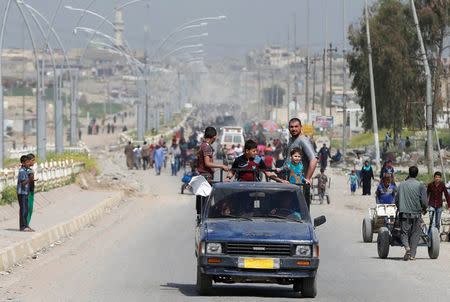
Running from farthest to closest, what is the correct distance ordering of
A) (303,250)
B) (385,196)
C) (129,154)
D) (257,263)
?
(129,154), (385,196), (303,250), (257,263)

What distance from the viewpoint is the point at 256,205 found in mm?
11555

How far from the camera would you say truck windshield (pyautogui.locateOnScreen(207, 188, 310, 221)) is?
1152 cm

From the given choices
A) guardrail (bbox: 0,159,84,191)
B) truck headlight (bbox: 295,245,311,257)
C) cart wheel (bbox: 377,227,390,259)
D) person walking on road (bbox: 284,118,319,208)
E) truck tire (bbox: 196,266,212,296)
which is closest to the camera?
truck headlight (bbox: 295,245,311,257)

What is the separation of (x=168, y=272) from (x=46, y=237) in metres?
5.62

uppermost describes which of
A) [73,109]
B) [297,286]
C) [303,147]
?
[73,109]

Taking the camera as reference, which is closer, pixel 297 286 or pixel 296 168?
pixel 297 286

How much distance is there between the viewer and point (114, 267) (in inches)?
578

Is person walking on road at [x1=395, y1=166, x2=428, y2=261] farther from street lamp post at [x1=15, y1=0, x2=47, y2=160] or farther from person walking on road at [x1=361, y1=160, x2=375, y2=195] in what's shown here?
street lamp post at [x1=15, y1=0, x2=47, y2=160]

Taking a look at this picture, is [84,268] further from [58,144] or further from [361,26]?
[361,26]

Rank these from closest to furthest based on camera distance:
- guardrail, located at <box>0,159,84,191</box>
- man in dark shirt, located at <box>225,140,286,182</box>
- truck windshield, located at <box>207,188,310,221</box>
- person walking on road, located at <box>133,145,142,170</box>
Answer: truck windshield, located at <box>207,188,310,221</box>, man in dark shirt, located at <box>225,140,286,182</box>, guardrail, located at <box>0,159,84,191</box>, person walking on road, located at <box>133,145,142,170</box>

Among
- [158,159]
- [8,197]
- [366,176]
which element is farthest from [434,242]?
[158,159]

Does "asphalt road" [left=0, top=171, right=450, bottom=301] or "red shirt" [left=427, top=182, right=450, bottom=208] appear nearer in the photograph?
"asphalt road" [left=0, top=171, right=450, bottom=301]

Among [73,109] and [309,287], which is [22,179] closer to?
[309,287]

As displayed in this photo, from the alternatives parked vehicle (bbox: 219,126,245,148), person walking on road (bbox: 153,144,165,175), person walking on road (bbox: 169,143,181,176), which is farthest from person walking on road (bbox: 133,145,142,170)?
parked vehicle (bbox: 219,126,245,148)
